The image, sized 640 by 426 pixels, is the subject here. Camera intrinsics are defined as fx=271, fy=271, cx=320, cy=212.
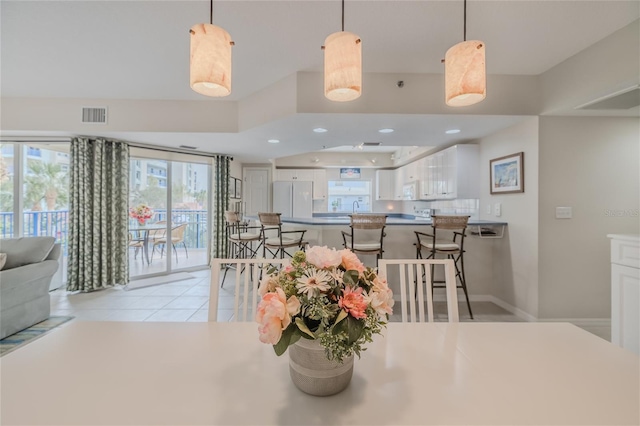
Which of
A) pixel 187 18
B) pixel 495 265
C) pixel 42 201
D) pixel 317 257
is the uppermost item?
pixel 187 18

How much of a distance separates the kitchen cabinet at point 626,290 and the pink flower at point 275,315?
249 centimetres

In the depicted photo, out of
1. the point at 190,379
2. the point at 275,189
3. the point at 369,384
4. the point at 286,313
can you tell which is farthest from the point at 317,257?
the point at 275,189

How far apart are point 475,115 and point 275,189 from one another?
15.3ft

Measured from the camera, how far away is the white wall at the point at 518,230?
2811mm

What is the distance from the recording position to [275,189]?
6582 millimetres

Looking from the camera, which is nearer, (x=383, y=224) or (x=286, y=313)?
(x=286, y=313)

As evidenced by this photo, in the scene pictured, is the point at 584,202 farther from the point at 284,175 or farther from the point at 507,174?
the point at 284,175

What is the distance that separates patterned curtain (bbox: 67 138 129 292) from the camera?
3758 mm

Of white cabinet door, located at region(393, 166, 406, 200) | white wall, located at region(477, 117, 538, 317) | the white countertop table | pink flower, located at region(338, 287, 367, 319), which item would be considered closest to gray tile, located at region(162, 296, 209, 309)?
the white countertop table

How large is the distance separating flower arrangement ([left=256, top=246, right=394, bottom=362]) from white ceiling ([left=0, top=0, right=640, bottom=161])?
1.87 meters

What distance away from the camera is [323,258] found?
2.25 feet

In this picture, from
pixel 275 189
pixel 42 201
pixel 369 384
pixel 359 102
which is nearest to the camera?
pixel 369 384

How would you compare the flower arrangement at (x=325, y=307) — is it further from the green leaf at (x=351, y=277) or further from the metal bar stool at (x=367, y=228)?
the metal bar stool at (x=367, y=228)

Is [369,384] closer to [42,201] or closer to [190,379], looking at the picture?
[190,379]
